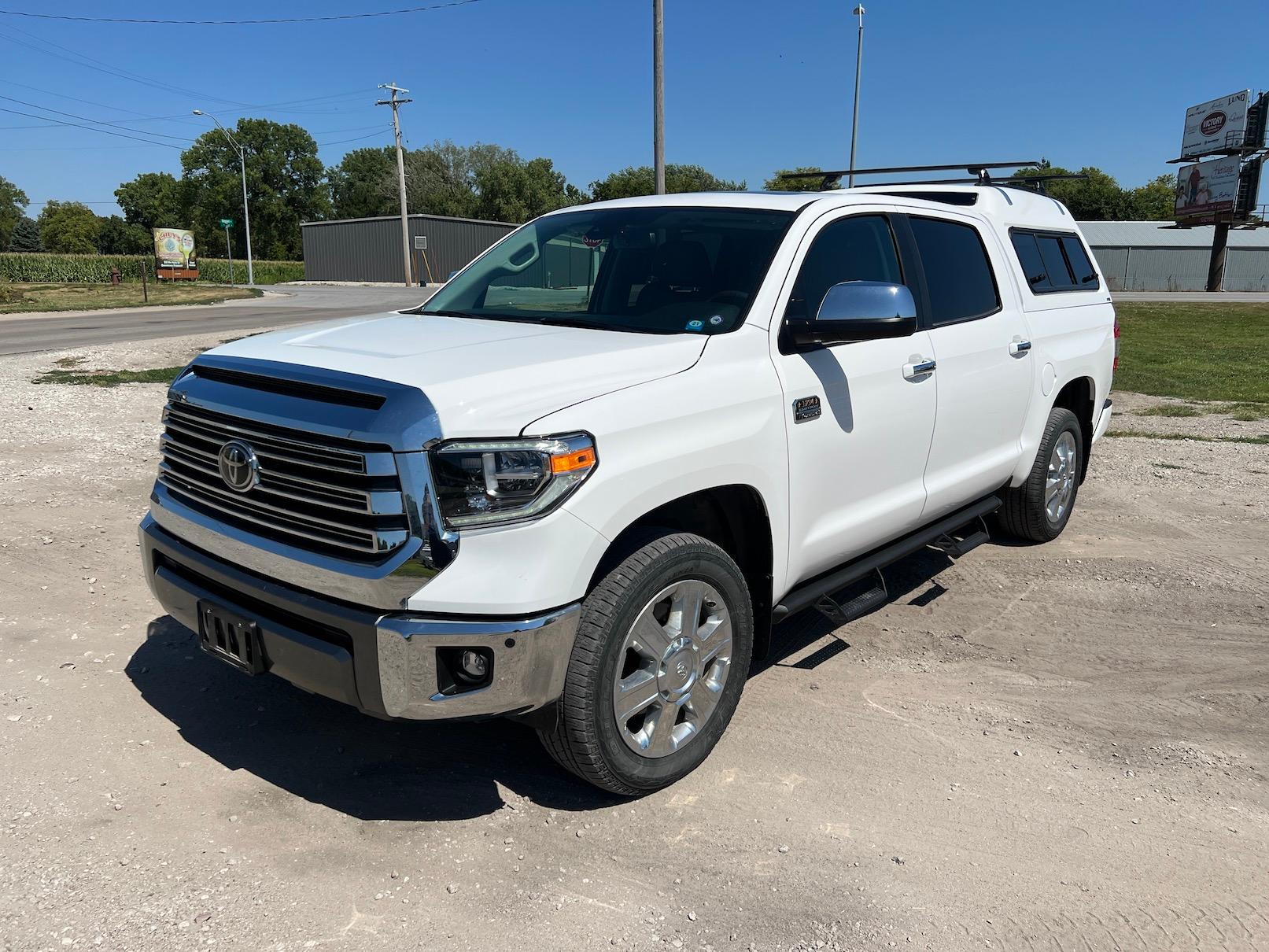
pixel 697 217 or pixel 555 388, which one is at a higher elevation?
pixel 697 217

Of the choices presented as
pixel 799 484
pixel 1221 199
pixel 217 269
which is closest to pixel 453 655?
pixel 799 484

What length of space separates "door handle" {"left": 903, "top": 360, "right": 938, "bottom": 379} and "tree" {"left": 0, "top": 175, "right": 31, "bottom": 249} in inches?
5901

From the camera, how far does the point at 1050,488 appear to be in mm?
5750

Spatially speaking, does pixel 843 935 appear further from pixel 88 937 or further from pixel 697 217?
pixel 697 217

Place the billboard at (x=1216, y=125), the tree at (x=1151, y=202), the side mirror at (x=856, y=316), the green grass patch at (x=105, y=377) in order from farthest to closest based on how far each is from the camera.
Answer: the tree at (x=1151, y=202), the billboard at (x=1216, y=125), the green grass patch at (x=105, y=377), the side mirror at (x=856, y=316)

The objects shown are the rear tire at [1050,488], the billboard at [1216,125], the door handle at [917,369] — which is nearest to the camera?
the door handle at [917,369]

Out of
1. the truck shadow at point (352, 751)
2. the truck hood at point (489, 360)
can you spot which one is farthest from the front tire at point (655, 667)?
the truck hood at point (489, 360)

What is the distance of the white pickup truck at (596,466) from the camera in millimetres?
2562

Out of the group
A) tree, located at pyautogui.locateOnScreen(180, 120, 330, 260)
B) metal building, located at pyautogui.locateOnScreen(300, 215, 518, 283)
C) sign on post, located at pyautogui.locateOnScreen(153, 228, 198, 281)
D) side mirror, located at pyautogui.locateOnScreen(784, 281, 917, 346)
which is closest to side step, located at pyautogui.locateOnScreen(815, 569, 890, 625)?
Answer: side mirror, located at pyautogui.locateOnScreen(784, 281, 917, 346)

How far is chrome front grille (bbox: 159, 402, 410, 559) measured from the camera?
2.55 m

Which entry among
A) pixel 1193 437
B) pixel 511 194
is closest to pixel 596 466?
pixel 1193 437

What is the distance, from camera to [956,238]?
185 inches

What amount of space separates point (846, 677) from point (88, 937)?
2.86 metres

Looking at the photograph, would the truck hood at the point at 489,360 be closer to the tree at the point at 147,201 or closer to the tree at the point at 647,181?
the tree at the point at 647,181
